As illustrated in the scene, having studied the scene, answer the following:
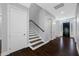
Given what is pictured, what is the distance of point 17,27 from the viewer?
2.11 meters

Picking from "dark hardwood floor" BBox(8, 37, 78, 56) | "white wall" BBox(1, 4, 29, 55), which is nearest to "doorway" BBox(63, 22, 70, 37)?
"dark hardwood floor" BBox(8, 37, 78, 56)

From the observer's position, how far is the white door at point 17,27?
204 cm

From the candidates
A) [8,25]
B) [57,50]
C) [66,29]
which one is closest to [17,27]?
[8,25]

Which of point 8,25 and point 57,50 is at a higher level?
point 8,25

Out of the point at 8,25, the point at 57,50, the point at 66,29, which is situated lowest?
the point at 57,50

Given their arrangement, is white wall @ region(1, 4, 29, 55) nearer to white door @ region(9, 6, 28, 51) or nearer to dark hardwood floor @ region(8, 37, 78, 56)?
white door @ region(9, 6, 28, 51)

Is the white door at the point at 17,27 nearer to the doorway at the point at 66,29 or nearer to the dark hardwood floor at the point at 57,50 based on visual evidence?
the dark hardwood floor at the point at 57,50

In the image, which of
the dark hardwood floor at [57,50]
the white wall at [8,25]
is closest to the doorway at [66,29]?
the dark hardwood floor at [57,50]

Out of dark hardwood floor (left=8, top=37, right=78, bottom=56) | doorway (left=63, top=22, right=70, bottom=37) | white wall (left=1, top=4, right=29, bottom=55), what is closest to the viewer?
dark hardwood floor (left=8, top=37, right=78, bottom=56)

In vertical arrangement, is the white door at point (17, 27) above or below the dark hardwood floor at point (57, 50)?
above

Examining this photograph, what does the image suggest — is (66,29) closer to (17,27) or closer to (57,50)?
(57,50)

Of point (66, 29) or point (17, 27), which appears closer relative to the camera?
point (17, 27)

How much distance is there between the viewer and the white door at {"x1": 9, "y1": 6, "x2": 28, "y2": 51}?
2037mm

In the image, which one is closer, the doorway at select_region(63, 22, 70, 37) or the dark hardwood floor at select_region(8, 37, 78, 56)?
the dark hardwood floor at select_region(8, 37, 78, 56)
